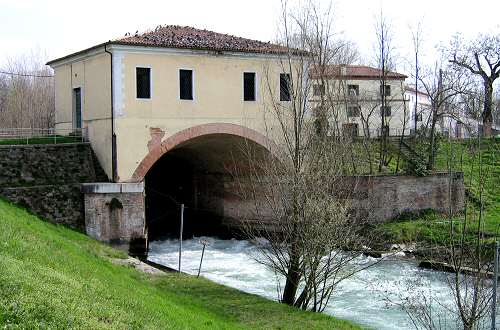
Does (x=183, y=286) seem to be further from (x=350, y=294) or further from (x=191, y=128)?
(x=191, y=128)

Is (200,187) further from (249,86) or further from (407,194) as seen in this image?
(407,194)

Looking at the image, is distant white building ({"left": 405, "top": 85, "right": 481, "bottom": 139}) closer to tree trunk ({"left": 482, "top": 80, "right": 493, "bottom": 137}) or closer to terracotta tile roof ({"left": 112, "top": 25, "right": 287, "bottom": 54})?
tree trunk ({"left": 482, "top": 80, "right": 493, "bottom": 137})

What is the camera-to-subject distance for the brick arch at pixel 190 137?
21562 mm

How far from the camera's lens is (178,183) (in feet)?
105

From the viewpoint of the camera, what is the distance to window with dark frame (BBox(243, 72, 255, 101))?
23.5 metres

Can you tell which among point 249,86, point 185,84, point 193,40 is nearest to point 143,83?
point 185,84

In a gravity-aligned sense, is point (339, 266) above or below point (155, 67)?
below

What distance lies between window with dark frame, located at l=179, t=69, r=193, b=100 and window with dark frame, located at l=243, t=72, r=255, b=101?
7.03ft

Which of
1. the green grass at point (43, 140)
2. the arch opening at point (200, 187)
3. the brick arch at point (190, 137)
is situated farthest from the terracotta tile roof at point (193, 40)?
the green grass at point (43, 140)

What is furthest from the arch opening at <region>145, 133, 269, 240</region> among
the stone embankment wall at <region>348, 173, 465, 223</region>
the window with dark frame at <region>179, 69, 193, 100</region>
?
the stone embankment wall at <region>348, 173, 465, 223</region>

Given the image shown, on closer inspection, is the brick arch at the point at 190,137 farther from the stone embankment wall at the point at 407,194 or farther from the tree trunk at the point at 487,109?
the tree trunk at the point at 487,109

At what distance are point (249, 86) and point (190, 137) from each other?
3125 mm

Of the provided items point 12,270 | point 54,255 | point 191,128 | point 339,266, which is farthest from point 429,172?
point 12,270

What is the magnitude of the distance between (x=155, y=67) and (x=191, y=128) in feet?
8.26
